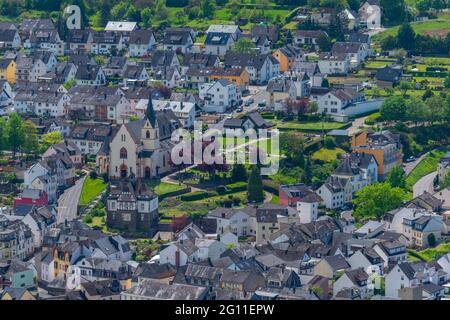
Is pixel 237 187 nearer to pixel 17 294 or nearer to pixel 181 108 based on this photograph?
pixel 181 108

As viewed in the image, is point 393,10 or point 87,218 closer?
point 87,218

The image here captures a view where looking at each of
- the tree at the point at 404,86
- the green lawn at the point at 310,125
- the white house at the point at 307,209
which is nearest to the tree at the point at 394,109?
the green lawn at the point at 310,125

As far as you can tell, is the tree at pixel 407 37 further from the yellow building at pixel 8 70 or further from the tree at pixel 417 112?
the yellow building at pixel 8 70

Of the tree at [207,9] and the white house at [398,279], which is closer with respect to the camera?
the white house at [398,279]

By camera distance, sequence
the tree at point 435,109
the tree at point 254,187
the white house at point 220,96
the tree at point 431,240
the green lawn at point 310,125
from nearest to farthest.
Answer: the tree at point 431,240 < the tree at point 254,187 < the green lawn at point 310,125 < the tree at point 435,109 < the white house at point 220,96

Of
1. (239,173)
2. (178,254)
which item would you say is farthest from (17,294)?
(239,173)

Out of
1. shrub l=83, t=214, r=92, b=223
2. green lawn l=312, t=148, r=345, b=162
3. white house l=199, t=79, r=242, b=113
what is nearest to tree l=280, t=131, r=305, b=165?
green lawn l=312, t=148, r=345, b=162
